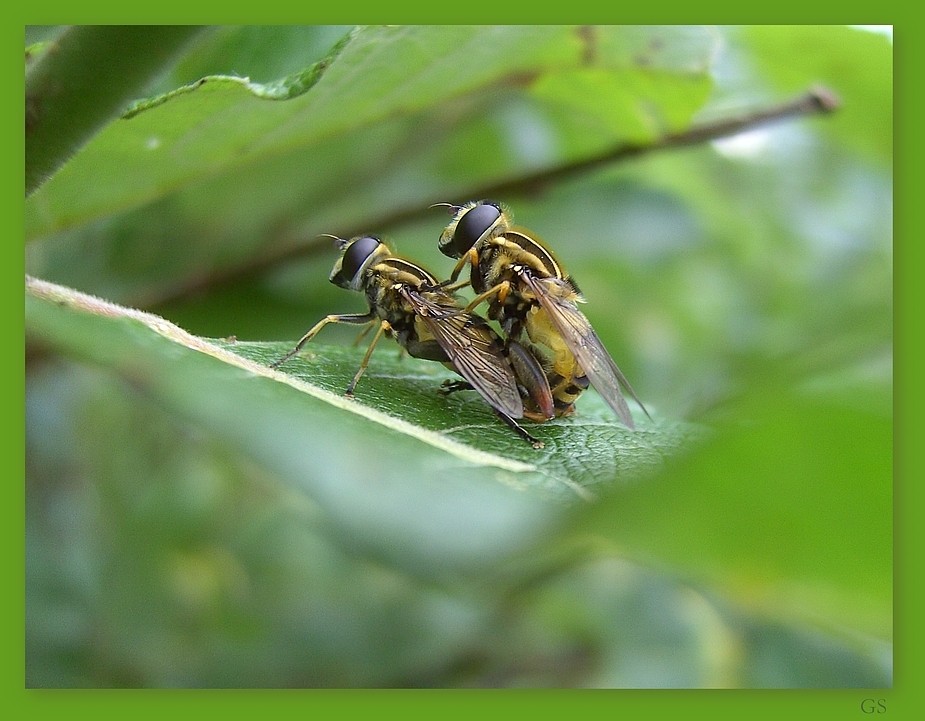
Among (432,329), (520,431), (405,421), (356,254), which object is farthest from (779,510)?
(356,254)

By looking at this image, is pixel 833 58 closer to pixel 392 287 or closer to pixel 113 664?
pixel 392 287

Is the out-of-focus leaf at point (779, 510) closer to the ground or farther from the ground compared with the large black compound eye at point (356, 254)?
closer to the ground

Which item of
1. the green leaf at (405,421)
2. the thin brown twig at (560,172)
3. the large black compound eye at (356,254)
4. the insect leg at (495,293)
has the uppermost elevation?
the thin brown twig at (560,172)

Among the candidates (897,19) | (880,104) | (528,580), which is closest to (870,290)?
(880,104)

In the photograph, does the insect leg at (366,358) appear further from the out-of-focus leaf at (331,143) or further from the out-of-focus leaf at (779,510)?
the out-of-focus leaf at (779,510)

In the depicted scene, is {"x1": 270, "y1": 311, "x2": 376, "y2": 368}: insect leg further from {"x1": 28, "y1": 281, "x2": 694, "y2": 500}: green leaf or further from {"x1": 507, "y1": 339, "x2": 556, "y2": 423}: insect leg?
{"x1": 507, "y1": 339, "x2": 556, "y2": 423}: insect leg

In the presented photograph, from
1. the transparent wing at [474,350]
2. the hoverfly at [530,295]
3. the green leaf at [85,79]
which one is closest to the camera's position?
the green leaf at [85,79]

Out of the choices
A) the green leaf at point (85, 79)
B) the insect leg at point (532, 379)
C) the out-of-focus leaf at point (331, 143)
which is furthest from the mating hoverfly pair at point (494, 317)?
the green leaf at point (85, 79)

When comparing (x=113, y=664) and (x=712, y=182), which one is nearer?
(x=113, y=664)

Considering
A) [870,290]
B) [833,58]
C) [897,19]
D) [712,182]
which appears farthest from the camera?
[712,182]
